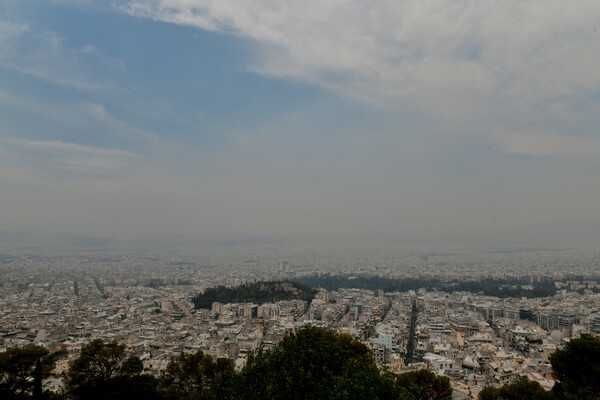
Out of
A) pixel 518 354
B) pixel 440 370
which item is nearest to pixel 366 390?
pixel 440 370

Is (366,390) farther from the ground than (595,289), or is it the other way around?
(366,390)

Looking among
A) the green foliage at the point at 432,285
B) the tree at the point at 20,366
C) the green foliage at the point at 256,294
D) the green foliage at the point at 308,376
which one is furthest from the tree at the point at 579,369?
the green foliage at the point at 432,285

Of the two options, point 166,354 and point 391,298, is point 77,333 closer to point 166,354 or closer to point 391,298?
point 166,354

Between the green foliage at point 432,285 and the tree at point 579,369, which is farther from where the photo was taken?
the green foliage at point 432,285

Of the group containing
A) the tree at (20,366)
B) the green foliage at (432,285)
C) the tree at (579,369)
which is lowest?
the green foliage at (432,285)

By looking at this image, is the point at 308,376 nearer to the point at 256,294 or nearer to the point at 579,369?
the point at 579,369

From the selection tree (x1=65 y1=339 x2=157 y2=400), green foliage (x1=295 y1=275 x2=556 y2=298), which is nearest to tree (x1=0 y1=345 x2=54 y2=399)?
tree (x1=65 y1=339 x2=157 y2=400)

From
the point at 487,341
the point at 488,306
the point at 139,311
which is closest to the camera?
the point at 487,341

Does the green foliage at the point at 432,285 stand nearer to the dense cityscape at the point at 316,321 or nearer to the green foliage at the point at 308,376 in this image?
the dense cityscape at the point at 316,321
